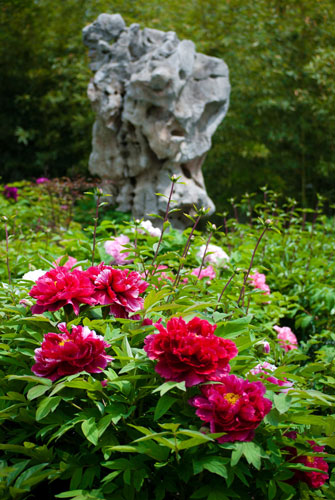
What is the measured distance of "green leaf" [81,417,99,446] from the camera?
1.26 m

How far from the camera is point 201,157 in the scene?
23.4ft

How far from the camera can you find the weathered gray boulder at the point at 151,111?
6477 millimetres

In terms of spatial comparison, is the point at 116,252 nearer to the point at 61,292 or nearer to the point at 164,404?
the point at 61,292

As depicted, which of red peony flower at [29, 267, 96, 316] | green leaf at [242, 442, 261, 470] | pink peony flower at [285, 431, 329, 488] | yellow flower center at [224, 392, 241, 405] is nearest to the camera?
green leaf at [242, 442, 261, 470]

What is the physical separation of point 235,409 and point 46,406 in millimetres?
534

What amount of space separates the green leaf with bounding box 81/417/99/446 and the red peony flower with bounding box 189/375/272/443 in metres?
0.28

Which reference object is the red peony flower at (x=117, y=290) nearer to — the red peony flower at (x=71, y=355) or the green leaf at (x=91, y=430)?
the red peony flower at (x=71, y=355)

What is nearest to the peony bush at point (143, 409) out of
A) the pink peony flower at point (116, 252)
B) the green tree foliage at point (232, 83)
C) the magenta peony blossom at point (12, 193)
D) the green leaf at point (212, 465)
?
the green leaf at point (212, 465)

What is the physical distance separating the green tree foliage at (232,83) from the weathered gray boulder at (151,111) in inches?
89.9

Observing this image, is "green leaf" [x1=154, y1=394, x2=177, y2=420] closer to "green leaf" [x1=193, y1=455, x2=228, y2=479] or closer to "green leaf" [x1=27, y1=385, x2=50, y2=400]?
"green leaf" [x1=193, y1=455, x2=228, y2=479]

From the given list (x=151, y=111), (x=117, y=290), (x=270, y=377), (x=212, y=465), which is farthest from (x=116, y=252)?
(x=151, y=111)

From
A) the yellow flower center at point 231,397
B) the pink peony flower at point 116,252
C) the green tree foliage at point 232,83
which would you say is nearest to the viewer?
the yellow flower center at point 231,397

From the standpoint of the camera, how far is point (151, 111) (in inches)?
262

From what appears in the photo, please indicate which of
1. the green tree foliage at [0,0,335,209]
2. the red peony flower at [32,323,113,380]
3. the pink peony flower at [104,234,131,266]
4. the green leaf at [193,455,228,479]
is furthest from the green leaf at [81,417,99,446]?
the green tree foliage at [0,0,335,209]
